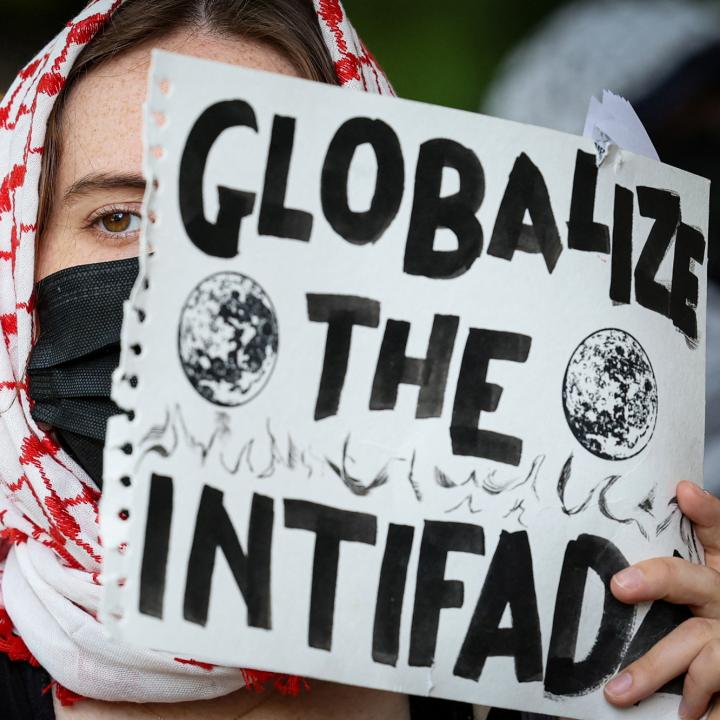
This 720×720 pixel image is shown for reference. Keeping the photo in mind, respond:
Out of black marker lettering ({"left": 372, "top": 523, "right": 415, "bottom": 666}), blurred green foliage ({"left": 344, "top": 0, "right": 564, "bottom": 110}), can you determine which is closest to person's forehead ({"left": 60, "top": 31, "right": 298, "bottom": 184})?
black marker lettering ({"left": 372, "top": 523, "right": 415, "bottom": 666})

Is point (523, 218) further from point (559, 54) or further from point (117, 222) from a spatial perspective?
point (559, 54)

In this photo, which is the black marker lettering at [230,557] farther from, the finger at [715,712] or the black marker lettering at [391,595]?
the finger at [715,712]

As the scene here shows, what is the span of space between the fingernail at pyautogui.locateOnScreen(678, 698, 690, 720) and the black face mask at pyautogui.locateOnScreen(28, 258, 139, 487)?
2.73 feet

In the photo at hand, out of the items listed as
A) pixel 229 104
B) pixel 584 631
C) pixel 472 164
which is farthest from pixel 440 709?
pixel 229 104

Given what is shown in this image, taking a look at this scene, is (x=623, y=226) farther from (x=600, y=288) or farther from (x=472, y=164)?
(x=472, y=164)

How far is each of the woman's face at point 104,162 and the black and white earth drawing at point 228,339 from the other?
18.9 inches

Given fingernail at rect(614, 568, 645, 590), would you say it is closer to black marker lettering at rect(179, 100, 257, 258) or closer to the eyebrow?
black marker lettering at rect(179, 100, 257, 258)

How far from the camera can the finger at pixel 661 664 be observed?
106cm

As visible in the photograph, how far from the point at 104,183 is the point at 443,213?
592 millimetres

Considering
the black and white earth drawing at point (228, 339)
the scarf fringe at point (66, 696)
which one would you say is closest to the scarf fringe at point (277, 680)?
the scarf fringe at point (66, 696)

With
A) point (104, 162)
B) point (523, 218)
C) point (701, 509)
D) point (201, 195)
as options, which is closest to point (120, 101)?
point (104, 162)

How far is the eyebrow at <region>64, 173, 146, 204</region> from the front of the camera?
134 cm

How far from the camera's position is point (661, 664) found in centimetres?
107

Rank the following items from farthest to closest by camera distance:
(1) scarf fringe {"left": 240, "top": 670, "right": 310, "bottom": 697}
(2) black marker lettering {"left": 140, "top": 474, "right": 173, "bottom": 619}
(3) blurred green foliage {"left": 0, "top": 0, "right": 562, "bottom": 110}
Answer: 1. (3) blurred green foliage {"left": 0, "top": 0, "right": 562, "bottom": 110}
2. (1) scarf fringe {"left": 240, "top": 670, "right": 310, "bottom": 697}
3. (2) black marker lettering {"left": 140, "top": 474, "right": 173, "bottom": 619}
